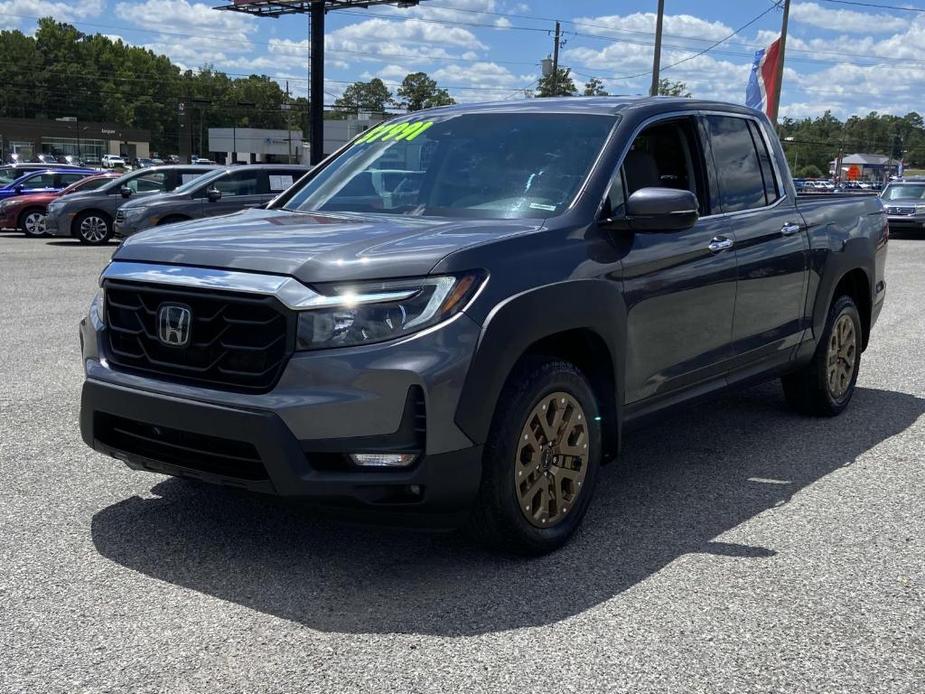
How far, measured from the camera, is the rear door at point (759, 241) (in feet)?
17.8

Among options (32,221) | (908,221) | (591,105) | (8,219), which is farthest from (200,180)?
(908,221)

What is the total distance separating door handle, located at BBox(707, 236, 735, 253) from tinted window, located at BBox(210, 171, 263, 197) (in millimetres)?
14012

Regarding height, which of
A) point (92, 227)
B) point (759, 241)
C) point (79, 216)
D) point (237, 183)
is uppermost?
point (759, 241)

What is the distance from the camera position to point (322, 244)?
3893 mm

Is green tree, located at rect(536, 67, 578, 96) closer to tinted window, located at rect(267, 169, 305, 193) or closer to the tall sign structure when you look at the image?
the tall sign structure

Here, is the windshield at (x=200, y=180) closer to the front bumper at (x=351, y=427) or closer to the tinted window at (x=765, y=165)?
the tinted window at (x=765, y=165)

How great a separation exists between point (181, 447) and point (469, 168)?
1.90 metres

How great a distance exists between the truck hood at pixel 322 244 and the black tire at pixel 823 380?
2982 millimetres

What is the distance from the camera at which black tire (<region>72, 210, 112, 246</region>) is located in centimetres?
2056

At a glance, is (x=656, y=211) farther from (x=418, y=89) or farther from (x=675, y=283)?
(x=418, y=89)

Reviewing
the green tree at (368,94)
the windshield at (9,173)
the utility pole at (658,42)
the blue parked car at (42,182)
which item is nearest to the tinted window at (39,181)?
the blue parked car at (42,182)

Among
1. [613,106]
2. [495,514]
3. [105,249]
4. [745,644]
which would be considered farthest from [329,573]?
[105,249]

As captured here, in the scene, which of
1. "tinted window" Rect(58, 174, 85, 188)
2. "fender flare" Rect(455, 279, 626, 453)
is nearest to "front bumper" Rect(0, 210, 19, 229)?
"tinted window" Rect(58, 174, 85, 188)

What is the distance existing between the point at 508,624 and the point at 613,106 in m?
2.58
